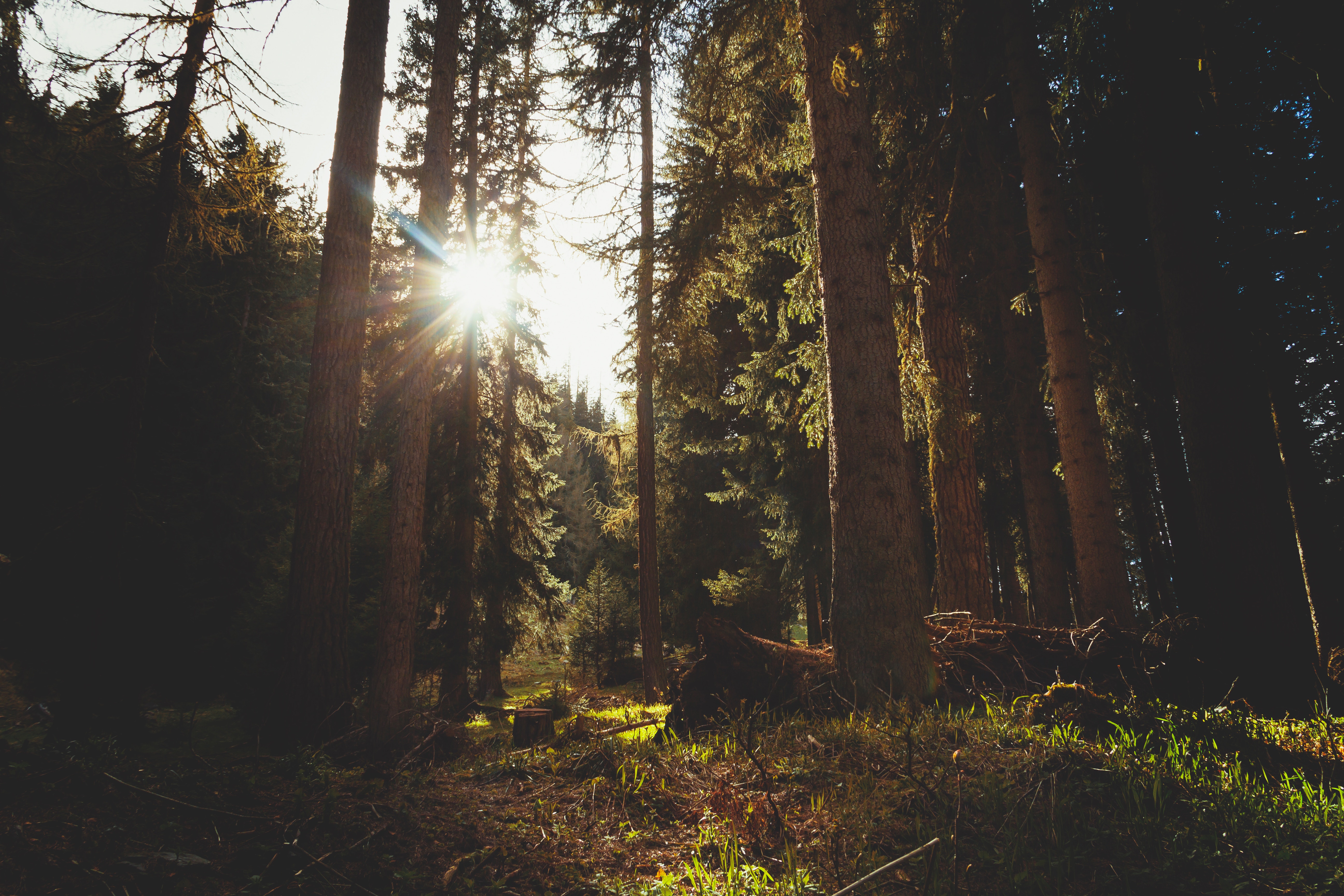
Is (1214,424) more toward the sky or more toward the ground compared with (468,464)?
more toward the ground

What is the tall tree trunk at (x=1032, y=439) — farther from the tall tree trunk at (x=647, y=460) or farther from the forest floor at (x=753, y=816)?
the tall tree trunk at (x=647, y=460)

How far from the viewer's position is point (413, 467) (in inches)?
319

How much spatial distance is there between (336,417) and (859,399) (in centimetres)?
528

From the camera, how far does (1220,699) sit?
14.2 ft

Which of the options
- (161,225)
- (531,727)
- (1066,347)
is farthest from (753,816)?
(161,225)

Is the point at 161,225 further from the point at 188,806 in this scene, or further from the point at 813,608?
the point at 813,608

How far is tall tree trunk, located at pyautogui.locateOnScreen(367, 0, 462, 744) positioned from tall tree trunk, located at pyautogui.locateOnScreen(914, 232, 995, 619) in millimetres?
6868

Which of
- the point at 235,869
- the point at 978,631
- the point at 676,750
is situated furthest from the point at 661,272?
the point at 235,869

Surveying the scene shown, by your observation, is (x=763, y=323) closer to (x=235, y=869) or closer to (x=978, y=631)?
(x=978, y=631)

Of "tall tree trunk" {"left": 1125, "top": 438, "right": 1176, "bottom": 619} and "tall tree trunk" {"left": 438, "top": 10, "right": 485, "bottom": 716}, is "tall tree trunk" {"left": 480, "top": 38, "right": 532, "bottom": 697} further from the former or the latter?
"tall tree trunk" {"left": 1125, "top": 438, "right": 1176, "bottom": 619}

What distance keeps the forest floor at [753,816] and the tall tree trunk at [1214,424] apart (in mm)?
814

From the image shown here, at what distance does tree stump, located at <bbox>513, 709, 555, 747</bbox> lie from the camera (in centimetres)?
552

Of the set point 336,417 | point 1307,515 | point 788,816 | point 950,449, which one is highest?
point 336,417

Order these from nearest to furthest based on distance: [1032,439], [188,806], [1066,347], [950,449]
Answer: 1. [188,806]
2. [1066,347]
3. [950,449]
4. [1032,439]
